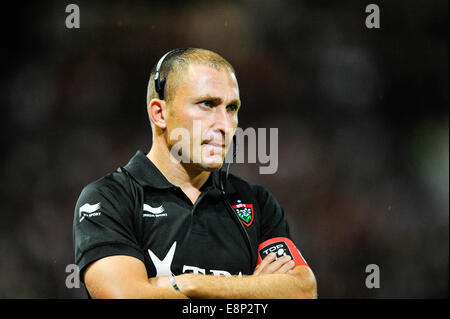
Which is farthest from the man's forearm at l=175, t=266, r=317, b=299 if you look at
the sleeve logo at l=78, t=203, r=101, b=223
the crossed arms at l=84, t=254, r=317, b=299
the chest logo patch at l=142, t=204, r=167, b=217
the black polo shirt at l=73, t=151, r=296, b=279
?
the sleeve logo at l=78, t=203, r=101, b=223

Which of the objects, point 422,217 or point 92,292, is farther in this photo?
point 422,217

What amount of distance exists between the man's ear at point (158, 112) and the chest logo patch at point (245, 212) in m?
0.55

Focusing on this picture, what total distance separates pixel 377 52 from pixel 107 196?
417cm

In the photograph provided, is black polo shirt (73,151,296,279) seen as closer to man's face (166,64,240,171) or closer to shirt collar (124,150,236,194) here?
shirt collar (124,150,236,194)

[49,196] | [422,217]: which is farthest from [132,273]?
[422,217]

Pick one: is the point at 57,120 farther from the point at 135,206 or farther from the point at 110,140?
the point at 135,206

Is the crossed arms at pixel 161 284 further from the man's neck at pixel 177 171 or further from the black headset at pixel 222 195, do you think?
the man's neck at pixel 177 171

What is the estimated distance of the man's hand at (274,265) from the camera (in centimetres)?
235

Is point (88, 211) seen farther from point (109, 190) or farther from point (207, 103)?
point (207, 103)

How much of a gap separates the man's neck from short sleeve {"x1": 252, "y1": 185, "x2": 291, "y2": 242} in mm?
380

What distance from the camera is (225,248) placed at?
7.72ft

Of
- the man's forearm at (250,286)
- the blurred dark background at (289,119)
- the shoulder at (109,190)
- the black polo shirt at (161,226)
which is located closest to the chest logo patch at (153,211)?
the black polo shirt at (161,226)

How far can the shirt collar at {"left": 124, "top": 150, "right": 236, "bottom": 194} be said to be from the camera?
94.8 inches

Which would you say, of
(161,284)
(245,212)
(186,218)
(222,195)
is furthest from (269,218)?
(161,284)
